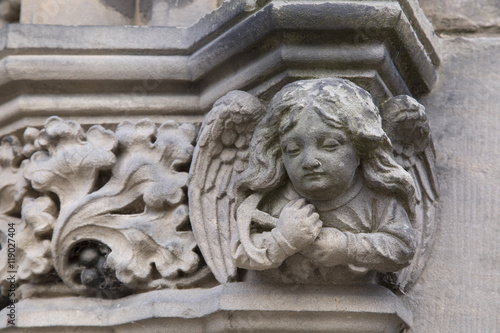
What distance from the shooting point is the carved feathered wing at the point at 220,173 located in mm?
2180

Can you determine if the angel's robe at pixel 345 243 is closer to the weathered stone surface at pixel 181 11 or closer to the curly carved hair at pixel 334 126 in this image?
the curly carved hair at pixel 334 126

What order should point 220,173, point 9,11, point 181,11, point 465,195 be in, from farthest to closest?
1. point 9,11
2. point 181,11
3. point 465,195
4. point 220,173

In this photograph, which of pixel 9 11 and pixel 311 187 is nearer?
pixel 311 187

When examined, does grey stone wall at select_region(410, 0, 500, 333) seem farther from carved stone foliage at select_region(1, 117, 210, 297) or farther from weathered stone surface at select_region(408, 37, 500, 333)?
carved stone foliage at select_region(1, 117, 210, 297)

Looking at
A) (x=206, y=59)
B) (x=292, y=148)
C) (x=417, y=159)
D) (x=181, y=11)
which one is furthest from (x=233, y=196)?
(x=181, y=11)

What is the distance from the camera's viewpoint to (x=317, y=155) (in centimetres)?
Answer: 199

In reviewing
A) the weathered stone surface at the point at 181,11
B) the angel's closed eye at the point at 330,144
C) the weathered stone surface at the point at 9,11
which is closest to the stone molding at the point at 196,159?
the angel's closed eye at the point at 330,144

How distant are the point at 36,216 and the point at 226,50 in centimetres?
65

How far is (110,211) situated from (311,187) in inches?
22.7

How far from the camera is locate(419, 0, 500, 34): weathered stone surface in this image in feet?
8.19

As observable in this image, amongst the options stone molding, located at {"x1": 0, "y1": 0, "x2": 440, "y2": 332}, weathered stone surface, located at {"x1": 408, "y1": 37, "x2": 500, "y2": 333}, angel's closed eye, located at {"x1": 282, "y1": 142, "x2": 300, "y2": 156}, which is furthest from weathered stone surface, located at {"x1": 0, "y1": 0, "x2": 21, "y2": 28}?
weathered stone surface, located at {"x1": 408, "y1": 37, "x2": 500, "y2": 333}

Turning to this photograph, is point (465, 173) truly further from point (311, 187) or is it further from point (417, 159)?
point (311, 187)

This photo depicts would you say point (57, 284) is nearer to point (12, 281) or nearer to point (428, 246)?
point (12, 281)

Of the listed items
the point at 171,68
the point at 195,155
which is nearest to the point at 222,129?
the point at 195,155
